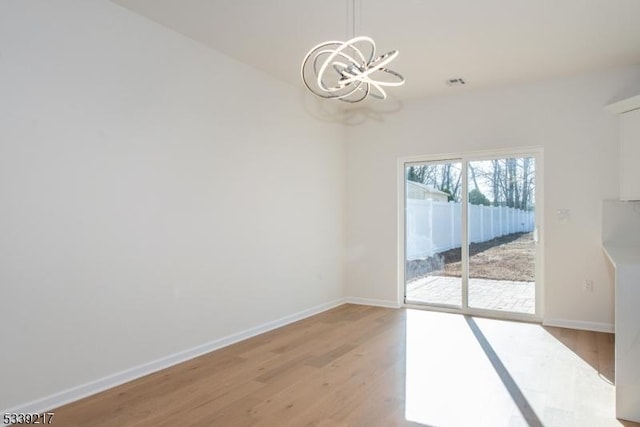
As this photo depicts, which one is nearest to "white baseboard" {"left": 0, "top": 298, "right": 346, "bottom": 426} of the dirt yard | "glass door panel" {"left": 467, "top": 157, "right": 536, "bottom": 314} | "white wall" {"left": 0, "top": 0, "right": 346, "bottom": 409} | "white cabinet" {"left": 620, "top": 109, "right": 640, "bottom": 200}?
"white wall" {"left": 0, "top": 0, "right": 346, "bottom": 409}

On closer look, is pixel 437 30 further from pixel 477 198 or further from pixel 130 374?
pixel 130 374

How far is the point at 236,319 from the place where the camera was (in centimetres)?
414

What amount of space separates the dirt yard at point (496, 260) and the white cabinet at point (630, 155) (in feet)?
3.63

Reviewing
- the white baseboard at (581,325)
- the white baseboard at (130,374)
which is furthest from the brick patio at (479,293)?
the white baseboard at (130,374)

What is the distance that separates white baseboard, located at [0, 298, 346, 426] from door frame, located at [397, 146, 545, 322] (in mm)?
1940

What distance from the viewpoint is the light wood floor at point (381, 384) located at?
258cm

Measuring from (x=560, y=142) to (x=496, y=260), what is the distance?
1539 millimetres

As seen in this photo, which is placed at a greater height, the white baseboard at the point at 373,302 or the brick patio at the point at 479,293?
the brick patio at the point at 479,293

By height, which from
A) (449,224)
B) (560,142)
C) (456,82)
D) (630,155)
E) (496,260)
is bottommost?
(496,260)

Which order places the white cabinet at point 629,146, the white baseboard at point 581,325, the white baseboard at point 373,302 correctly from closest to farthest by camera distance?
the white cabinet at point 629,146, the white baseboard at point 581,325, the white baseboard at point 373,302

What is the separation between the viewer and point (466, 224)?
5.28 metres

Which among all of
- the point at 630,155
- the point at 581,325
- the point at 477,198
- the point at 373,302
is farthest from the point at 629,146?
the point at 373,302

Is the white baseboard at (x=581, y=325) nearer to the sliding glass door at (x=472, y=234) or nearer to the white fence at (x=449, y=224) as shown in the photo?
the sliding glass door at (x=472, y=234)

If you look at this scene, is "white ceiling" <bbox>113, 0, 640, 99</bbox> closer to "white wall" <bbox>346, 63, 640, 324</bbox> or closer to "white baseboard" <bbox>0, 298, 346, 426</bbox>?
"white wall" <bbox>346, 63, 640, 324</bbox>
